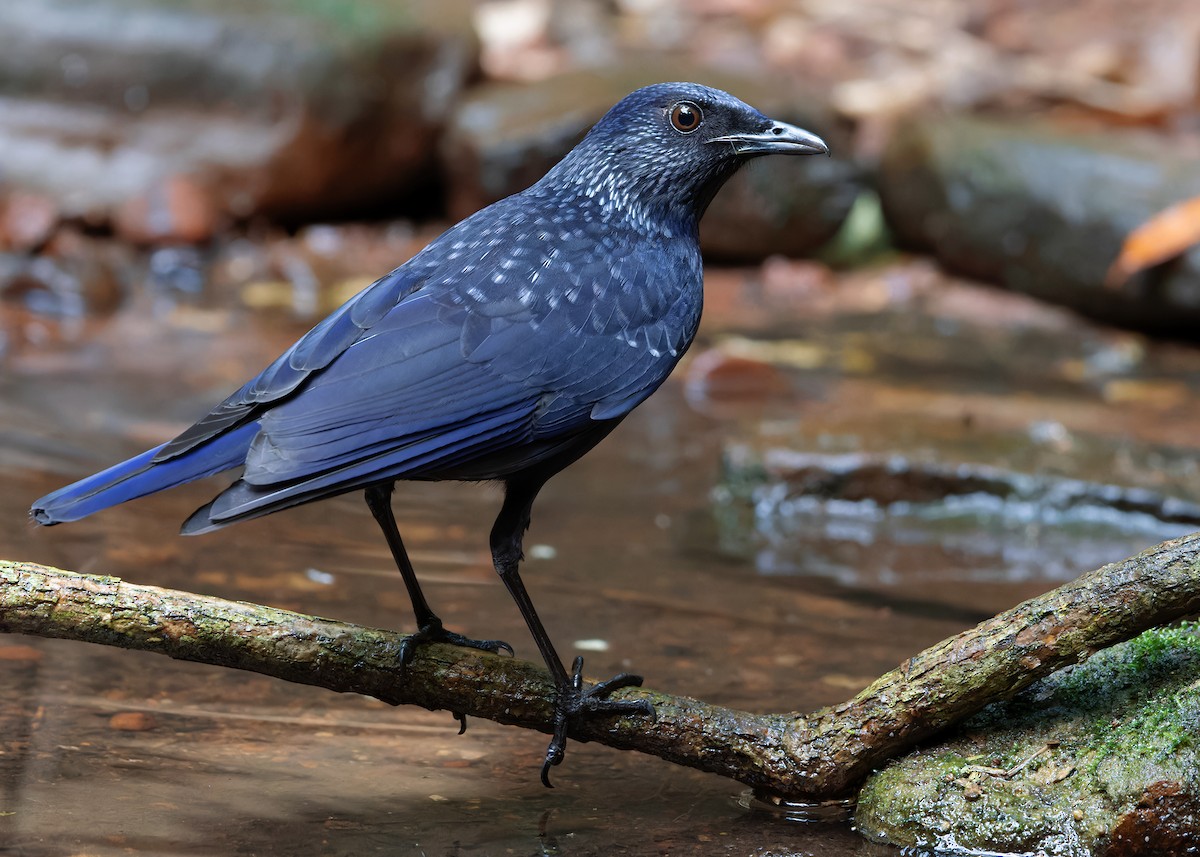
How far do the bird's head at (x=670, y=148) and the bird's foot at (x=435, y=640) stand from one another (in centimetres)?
113

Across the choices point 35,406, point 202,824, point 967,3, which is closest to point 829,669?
point 202,824

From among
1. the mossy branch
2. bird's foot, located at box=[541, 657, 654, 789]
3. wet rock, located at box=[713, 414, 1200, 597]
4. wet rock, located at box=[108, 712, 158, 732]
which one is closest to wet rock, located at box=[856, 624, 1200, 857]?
the mossy branch

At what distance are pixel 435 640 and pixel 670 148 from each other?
140cm

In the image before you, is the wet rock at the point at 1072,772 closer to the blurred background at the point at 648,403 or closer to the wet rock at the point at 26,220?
the blurred background at the point at 648,403

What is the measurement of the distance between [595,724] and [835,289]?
642cm

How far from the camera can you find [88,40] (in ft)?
28.9

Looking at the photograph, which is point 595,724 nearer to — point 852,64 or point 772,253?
point 772,253

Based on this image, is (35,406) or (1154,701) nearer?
(1154,701)

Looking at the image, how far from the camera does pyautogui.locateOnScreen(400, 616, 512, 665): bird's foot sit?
118 inches

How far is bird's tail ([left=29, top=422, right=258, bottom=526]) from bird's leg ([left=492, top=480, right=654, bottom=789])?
0.62 m

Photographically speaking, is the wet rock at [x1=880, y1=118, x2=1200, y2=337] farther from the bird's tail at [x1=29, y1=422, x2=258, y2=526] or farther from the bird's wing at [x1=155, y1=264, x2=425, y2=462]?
the bird's tail at [x1=29, y1=422, x2=258, y2=526]

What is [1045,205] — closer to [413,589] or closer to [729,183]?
[729,183]

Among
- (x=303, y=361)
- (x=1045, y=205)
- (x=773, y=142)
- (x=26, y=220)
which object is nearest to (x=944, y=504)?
(x=773, y=142)

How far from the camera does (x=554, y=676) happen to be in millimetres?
3121
